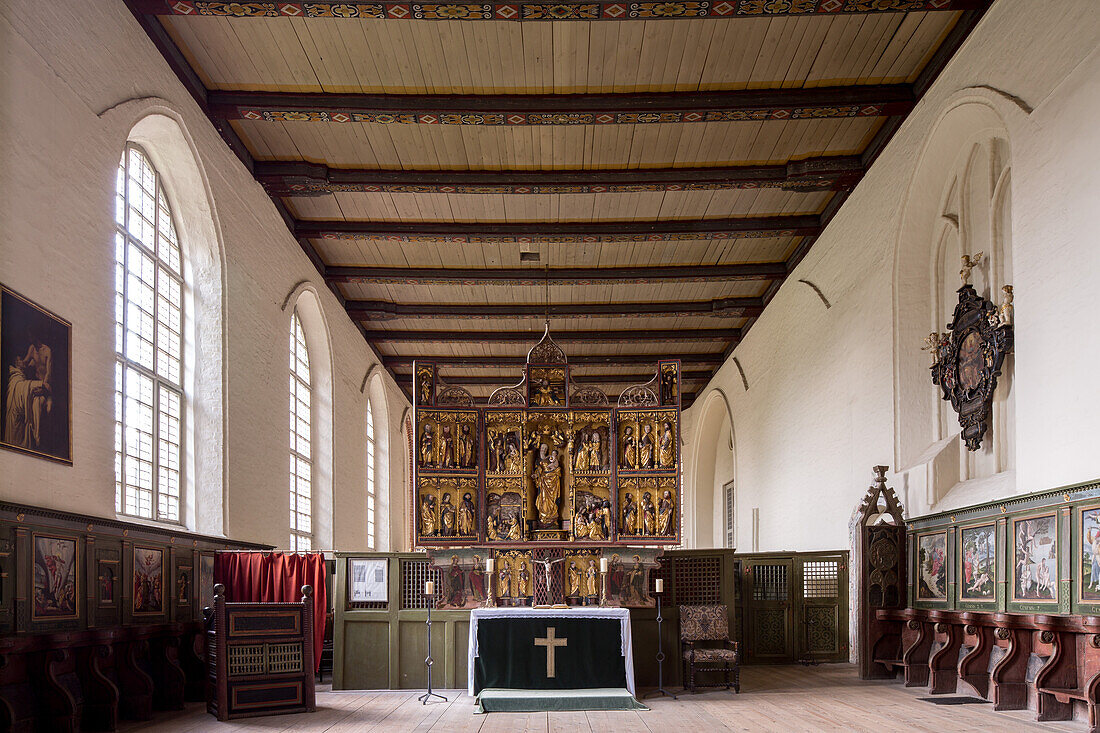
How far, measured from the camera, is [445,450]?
11.4 m

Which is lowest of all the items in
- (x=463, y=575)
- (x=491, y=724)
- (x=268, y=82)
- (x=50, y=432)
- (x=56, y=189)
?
(x=491, y=724)

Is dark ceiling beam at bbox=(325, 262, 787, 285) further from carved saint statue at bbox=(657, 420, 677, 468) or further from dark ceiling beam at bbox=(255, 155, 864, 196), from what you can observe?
carved saint statue at bbox=(657, 420, 677, 468)

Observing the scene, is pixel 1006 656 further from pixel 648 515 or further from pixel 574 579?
pixel 574 579

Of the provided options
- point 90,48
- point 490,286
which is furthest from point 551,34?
point 490,286

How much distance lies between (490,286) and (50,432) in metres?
10.8

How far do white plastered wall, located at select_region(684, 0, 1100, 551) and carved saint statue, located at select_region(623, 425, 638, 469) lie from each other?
300 centimetres

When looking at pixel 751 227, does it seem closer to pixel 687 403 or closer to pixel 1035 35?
pixel 1035 35

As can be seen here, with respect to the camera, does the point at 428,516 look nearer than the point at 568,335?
Yes

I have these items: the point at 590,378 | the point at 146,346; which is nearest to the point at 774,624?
the point at 146,346

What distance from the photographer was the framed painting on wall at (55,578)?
23.2ft

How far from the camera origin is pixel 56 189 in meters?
7.57

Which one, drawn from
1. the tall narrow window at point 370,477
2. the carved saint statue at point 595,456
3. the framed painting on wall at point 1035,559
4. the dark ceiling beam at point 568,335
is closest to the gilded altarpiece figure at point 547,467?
the carved saint statue at point 595,456

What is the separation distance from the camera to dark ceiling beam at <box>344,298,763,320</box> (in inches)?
736

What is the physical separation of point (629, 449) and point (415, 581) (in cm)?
278
